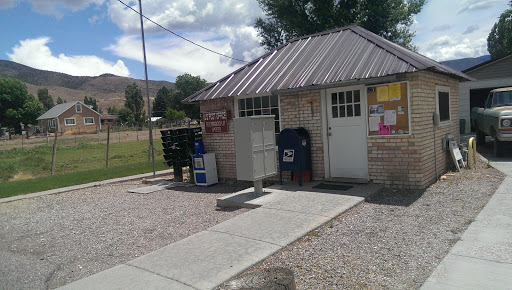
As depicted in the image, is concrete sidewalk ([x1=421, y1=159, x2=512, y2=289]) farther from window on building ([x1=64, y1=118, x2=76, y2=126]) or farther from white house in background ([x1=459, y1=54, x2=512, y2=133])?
window on building ([x1=64, y1=118, x2=76, y2=126])

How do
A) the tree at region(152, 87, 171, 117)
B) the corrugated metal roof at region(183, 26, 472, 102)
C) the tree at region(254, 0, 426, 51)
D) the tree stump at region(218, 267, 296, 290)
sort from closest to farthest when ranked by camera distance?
the tree stump at region(218, 267, 296, 290)
the corrugated metal roof at region(183, 26, 472, 102)
the tree at region(254, 0, 426, 51)
the tree at region(152, 87, 171, 117)

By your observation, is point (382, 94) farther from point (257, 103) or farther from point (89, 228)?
point (89, 228)

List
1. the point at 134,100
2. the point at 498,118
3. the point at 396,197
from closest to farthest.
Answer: the point at 396,197, the point at 498,118, the point at 134,100

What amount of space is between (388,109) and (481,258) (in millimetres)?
4009

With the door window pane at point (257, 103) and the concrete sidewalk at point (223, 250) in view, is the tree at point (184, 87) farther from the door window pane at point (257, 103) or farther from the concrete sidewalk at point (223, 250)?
the concrete sidewalk at point (223, 250)

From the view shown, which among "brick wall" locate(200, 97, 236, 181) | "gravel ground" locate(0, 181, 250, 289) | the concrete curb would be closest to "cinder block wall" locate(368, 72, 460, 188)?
"gravel ground" locate(0, 181, 250, 289)

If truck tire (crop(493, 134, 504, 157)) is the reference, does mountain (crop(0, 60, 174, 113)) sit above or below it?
above

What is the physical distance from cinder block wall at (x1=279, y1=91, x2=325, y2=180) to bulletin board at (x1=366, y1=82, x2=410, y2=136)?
1.22 m

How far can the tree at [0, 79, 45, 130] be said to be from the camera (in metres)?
66.2

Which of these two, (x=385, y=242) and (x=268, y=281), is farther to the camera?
(x=385, y=242)

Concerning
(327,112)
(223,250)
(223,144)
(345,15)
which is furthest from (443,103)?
(345,15)

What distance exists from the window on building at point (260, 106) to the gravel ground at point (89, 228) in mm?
1980

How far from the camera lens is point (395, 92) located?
7516mm

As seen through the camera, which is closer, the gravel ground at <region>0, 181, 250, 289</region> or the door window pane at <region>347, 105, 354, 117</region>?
the gravel ground at <region>0, 181, 250, 289</region>
